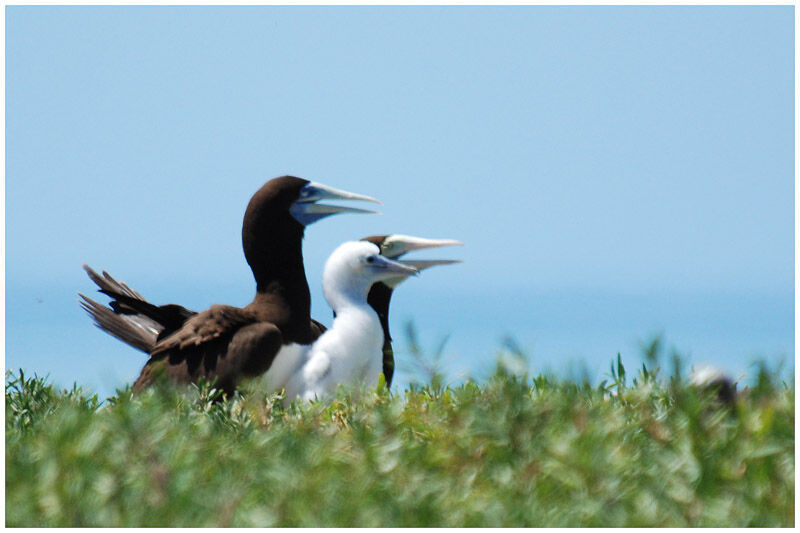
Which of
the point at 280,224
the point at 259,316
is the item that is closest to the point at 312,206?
the point at 280,224

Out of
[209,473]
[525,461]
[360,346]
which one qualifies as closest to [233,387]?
[360,346]

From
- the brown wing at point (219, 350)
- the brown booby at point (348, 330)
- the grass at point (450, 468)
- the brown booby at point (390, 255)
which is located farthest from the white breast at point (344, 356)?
the grass at point (450, 468)

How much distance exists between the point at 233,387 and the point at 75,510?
3.27 meters

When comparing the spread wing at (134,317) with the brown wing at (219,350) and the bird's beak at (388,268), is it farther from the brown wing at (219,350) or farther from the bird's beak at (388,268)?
the bird's beak at (388,268)

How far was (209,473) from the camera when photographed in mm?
3387

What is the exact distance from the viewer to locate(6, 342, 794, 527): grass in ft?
9.55

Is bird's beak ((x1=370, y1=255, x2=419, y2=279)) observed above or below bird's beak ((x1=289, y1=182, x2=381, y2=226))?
below

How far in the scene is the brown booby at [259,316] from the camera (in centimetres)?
618

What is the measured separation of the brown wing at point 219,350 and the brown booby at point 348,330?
298 millimetres

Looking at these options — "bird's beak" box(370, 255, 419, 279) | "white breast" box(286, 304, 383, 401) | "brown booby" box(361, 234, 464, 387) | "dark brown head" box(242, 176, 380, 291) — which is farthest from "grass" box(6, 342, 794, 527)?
"brown booby" box(361, 234, 464, 387)

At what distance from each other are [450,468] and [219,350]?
3.15 meters

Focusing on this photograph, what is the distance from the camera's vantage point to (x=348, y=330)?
259 inches

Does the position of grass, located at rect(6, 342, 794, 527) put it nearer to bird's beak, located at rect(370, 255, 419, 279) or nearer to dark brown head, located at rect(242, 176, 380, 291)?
dark brown head, located at rect(242, 176, 380, 291)

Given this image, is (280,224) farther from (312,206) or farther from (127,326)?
(127,326)
